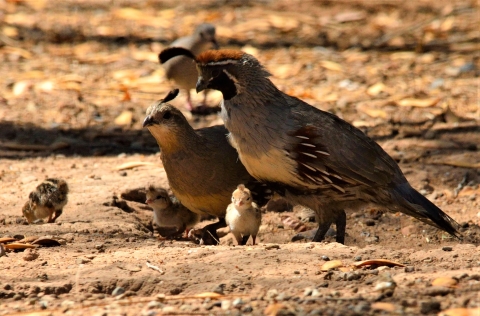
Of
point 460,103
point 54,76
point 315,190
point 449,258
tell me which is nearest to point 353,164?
point 315,190

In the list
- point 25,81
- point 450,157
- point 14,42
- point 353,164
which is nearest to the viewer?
point 353,164

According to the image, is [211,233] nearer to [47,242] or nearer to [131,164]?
[47,242]

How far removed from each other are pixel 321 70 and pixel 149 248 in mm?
6390

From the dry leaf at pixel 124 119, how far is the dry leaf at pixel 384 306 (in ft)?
19.7

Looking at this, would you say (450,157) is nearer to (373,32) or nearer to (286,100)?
(286,100)

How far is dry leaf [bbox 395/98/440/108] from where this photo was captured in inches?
379

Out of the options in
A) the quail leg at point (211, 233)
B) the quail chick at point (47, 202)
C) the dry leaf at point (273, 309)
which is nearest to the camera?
the dry leaf at point (273, 309)

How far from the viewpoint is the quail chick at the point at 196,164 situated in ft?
20.7

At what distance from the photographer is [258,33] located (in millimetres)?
13031

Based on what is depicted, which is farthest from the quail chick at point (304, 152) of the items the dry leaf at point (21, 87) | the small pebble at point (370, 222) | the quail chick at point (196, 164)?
the dry leaf at point (21, 87)

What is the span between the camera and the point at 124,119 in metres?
9.60

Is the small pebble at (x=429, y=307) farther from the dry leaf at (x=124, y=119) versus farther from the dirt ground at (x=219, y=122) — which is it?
the dry leaf at (x=124, y=119)

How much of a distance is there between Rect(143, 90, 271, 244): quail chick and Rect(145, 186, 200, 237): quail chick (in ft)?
0.78

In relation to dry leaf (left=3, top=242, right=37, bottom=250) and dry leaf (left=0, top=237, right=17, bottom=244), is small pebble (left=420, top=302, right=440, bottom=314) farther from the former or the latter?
dry leaf (left=0, top=237, right=17, bottom=244)
